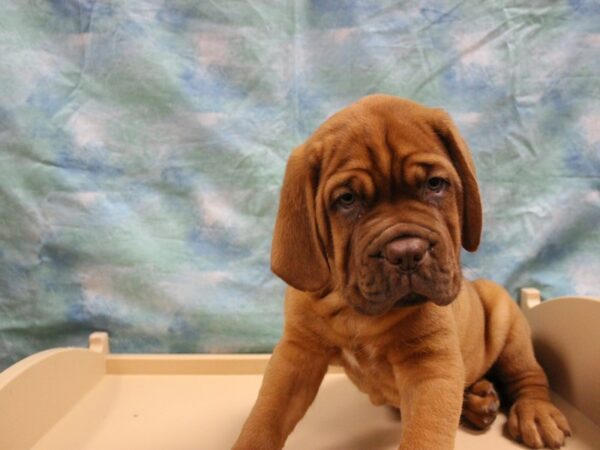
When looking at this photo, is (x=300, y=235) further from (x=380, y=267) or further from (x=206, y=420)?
(x=206, y=420)

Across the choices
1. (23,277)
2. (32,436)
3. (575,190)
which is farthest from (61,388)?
(575,190)

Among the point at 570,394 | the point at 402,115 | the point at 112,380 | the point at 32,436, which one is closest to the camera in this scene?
the point at 402,115

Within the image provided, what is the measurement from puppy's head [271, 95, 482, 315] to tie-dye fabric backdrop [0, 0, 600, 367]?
908 millimetres

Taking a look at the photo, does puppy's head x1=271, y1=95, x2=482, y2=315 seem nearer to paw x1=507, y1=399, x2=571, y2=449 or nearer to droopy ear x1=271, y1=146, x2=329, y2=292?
droopy ear x1=271, y1=146, x2=329, y2=292

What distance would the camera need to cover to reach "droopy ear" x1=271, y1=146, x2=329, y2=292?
1.62 meters

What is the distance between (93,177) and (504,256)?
1.72 meters

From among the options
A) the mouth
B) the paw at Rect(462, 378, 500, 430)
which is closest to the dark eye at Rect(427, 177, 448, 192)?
the mouth

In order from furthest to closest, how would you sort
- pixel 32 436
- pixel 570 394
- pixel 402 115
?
pixel 570 394 < pixel 32 436 < pixel 402 115

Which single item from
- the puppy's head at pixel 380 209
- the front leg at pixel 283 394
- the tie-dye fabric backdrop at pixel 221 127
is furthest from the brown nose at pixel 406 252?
the tie-dye fabric backdrop at pixel 221 127

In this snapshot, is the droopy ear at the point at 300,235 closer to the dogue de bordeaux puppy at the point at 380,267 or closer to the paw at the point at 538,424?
the dogue de bordeaux puppy at the point at 380,267

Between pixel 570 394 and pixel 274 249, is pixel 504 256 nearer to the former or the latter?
pixel 570 394

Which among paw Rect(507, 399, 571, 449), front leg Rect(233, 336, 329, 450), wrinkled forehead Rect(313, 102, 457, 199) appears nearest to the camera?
wrinkled forehead Rect(313, 102, 457, 199)

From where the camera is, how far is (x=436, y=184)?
5.13 feet

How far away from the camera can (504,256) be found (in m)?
2.60
